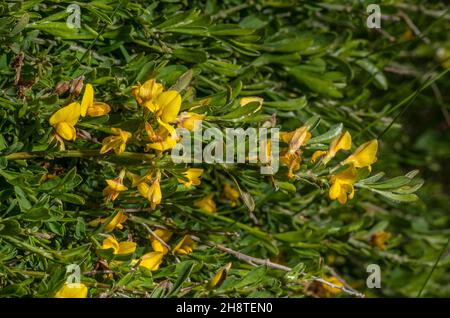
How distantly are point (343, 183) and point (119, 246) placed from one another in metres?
0.41

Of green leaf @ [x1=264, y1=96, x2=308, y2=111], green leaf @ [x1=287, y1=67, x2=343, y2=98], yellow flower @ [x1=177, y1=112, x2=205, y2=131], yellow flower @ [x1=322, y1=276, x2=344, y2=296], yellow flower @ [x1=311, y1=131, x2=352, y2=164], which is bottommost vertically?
yellow flower @ [x1=322, y1=276, x2=344, y2=296]

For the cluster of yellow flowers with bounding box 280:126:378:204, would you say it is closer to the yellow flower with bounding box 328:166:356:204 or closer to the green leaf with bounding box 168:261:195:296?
the yellow flower with bounding box 328:166:356:204

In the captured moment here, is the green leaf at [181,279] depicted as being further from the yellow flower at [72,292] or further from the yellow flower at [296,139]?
the yellow flower at [296,139]

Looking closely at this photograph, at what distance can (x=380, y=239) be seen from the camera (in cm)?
192

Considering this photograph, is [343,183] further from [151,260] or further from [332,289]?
[332,289]

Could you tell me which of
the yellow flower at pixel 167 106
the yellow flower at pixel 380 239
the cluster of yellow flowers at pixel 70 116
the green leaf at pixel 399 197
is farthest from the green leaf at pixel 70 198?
the yellow flower at pixel 380 239

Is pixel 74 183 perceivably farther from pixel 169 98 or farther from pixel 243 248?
pixel 243 248

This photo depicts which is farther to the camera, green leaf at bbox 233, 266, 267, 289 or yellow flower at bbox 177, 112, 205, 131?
green leaf at bbox 233, 266, 267, 289

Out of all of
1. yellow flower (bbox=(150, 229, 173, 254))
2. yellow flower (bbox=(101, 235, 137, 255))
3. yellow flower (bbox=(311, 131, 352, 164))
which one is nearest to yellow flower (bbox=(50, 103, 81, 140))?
yellow flower (bbox=(101, 235, 137, 255))

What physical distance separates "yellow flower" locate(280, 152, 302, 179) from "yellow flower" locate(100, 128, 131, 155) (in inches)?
10.6

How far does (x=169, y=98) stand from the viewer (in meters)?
1.22

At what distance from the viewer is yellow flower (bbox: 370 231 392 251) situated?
6.28 ft

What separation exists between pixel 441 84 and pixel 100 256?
1.68 metres

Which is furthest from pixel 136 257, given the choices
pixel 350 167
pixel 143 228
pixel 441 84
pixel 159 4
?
pixel 441 84
